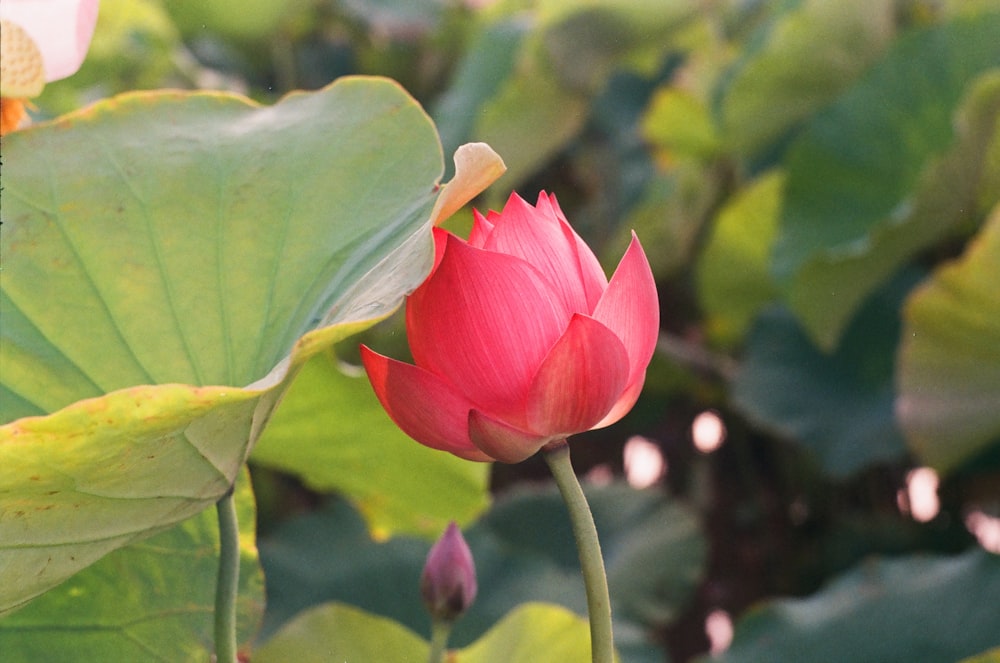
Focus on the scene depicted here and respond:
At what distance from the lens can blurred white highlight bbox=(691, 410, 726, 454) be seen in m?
1.76

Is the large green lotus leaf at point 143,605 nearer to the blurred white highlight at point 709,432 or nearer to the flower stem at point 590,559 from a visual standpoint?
the flower stem at point 590,559

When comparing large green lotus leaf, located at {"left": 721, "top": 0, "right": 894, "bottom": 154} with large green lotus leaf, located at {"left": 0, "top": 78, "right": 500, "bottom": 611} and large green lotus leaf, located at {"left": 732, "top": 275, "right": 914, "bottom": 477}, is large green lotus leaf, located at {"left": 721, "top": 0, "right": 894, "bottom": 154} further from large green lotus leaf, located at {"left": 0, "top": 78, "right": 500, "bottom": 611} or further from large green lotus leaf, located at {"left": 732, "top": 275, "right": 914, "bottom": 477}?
large green lotus leaf, located at {"left": 0, "top": 78, "right": 500, "bottom": 611}

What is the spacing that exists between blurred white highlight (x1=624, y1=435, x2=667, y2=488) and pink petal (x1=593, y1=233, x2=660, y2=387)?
1526mm

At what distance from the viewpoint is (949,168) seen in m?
1.08

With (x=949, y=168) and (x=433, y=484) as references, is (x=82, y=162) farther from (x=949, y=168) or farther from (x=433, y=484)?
(x=949, y=168)

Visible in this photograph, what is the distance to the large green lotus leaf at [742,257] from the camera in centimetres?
148

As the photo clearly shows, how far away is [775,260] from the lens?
4.35 ft

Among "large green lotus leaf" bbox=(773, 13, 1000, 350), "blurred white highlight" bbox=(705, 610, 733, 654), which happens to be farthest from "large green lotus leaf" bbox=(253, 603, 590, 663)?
"blurred white highlight" bbox=(705, 610, 733, 654)

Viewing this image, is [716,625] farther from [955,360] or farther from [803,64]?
[803,64]

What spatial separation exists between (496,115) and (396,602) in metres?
0.84

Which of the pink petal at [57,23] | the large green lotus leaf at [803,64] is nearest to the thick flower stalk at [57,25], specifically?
the pink petal at [57,23]

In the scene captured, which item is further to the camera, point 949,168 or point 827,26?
point 827,26

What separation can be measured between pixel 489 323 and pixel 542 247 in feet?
0.12

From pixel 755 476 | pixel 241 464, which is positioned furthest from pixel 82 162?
pixel 755 476
